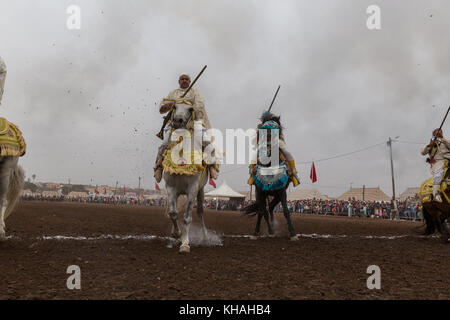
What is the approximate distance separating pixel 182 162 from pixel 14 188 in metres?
3.94

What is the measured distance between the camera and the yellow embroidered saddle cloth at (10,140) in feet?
16.9

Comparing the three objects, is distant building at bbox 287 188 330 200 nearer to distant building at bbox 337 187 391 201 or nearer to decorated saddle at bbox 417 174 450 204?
distant building at bbox 337 187 391 201

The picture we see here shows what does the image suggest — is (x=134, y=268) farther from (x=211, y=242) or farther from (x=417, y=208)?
(x=417, y=208)

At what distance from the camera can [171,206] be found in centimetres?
573

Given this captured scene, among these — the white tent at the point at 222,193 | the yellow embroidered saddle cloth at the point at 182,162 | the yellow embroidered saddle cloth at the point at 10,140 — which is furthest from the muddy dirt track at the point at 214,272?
the white tent at the point at 222,193

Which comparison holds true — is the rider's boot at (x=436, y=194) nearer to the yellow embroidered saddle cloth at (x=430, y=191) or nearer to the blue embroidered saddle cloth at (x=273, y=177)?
the yellow embroidered saddle cloth at (x=430, y=191)

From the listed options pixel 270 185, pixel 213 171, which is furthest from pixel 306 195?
pixel 213 171

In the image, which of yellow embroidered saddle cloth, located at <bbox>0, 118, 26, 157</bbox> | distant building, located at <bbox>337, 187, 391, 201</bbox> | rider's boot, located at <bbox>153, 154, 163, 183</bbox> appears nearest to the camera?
yellow embroidered saddle cloth, located at <bbox>0, 118, 26, 157</bbox>

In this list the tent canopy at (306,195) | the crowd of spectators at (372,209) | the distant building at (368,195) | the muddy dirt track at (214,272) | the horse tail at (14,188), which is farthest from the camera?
the distant building at (368,195)

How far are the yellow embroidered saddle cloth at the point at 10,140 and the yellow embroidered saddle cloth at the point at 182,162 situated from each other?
8.70 feet

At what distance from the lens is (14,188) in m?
6.43

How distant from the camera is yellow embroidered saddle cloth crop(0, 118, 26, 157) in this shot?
516cm

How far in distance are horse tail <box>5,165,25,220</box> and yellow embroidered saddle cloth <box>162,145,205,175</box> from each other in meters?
3.47

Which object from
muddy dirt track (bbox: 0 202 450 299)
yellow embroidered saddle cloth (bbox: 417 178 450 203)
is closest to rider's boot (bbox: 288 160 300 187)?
muddy dirt track (bbox: 0 202 450 299)
